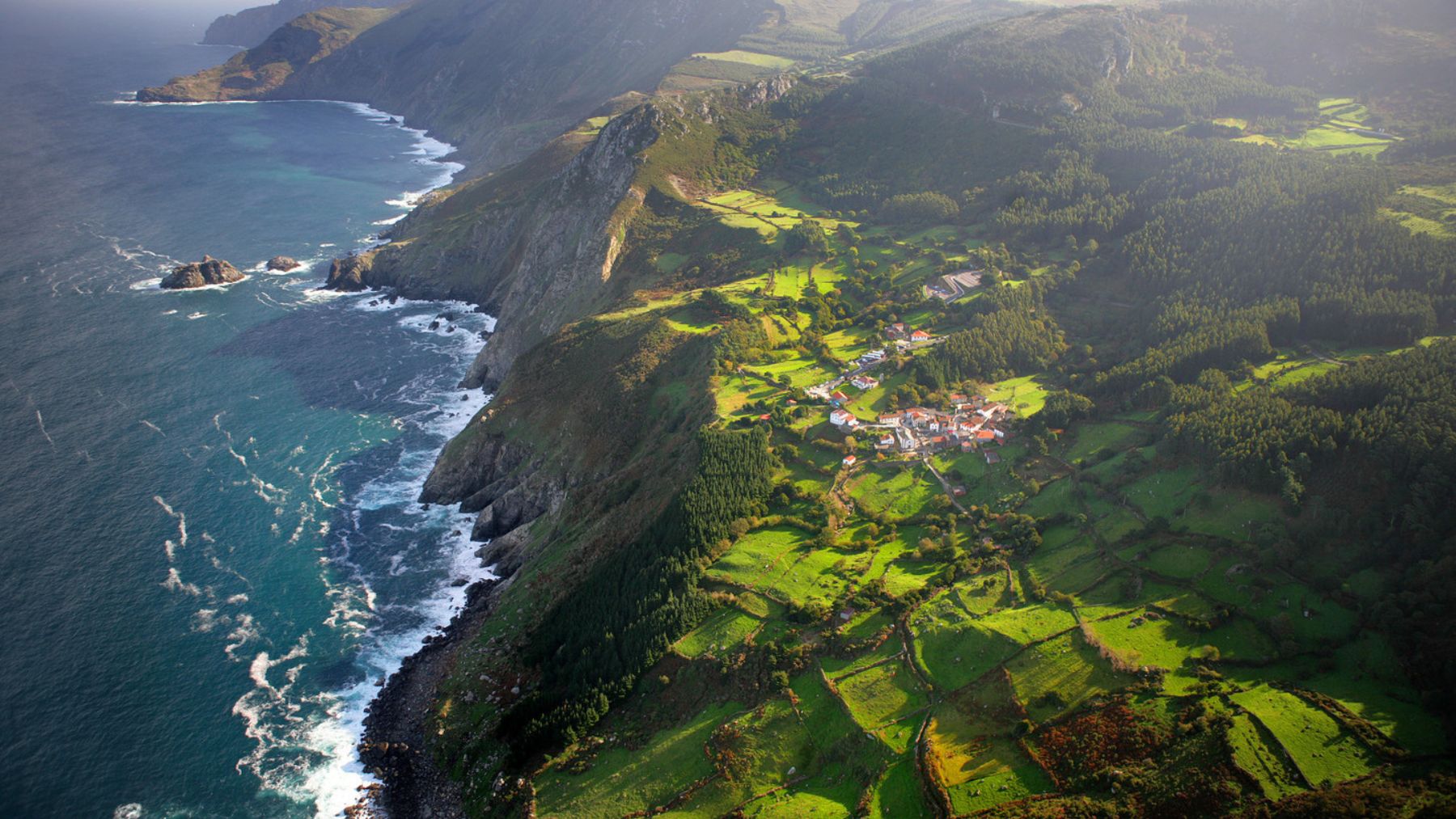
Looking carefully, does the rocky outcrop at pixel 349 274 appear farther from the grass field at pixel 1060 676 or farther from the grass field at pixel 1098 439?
the grass field at pixel 1060 676

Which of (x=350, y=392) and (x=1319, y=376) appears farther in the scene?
(x=350, y=392)

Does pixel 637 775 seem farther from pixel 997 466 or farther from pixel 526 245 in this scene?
pixel 526 245

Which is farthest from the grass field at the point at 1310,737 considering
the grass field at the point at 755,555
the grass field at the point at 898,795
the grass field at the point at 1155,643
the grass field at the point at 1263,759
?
the grass field at the point at 755,555

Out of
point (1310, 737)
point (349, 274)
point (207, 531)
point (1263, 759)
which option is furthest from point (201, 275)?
point (1310, 737)

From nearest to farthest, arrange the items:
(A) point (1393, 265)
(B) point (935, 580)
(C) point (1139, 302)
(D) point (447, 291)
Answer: (B) point (935, 580) → (A) point (1393, 265) → (C) point (1139, 302) → (D) point (447, 291)

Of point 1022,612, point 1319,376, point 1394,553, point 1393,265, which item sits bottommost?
point 1022,612

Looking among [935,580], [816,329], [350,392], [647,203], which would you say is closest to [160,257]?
[350,392]

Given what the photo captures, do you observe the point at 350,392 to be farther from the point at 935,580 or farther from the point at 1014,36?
the point at 1014,36
